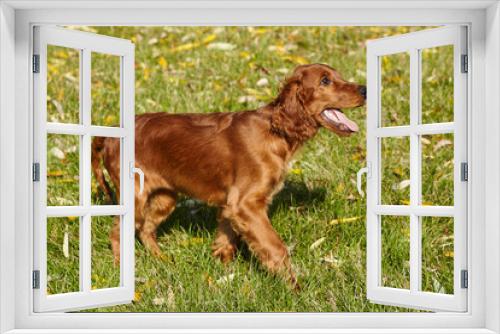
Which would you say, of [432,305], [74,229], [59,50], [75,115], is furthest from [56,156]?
[432,305]

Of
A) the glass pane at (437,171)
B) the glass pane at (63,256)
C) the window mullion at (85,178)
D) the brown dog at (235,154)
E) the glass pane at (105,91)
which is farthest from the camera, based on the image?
the glass pane at (105,91)

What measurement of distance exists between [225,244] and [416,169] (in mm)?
1531

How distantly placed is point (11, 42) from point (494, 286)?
7.27 feet

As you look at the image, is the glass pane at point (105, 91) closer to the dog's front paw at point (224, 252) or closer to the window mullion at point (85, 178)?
the dog's front paw at point (224, 252)

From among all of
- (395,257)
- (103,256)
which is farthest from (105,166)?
(395,257)

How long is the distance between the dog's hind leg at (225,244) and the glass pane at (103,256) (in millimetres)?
613

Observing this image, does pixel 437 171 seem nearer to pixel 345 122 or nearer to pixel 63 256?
pixel 345 122

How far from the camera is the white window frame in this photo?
2811 mm

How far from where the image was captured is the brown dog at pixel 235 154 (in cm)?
Answer: 397

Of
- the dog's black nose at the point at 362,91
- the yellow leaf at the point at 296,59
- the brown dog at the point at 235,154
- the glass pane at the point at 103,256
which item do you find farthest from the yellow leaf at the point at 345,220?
the yellow leaf at the point at 296,59

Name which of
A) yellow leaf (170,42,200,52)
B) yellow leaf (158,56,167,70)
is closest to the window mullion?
yellow leaf (158,56,167,70)

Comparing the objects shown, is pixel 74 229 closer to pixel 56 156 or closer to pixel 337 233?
pixel 56 156

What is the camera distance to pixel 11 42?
285 cm

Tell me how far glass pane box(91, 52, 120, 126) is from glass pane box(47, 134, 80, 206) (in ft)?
0.93
